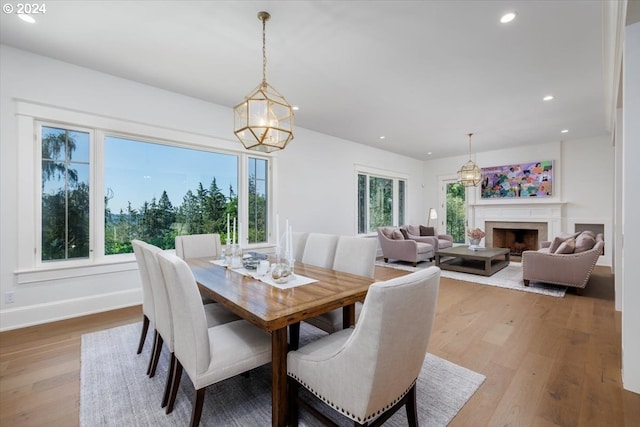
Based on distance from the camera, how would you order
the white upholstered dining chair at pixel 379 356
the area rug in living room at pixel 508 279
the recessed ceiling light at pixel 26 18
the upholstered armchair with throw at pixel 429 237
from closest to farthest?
the white upholstered dining chair at pixel 379 356 < the recessed ceiling light at pixel 26 18 < the area rug in living room at pixel 508 279 < the upholstered armchair with throw at pixel 429 237

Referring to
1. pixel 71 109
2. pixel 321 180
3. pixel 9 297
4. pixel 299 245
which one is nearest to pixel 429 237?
pixel 321 180

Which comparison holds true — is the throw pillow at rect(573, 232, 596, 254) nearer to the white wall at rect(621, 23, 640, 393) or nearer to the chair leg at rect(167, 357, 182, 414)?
the white wall at rect(621, 23, 640, 393)

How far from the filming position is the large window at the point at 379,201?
22.3 feet

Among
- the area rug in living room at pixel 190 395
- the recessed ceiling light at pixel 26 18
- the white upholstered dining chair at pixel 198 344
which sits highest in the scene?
the recessed ceiling light at pixel 26 18

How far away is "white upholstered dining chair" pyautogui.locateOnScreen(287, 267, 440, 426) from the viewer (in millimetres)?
1051

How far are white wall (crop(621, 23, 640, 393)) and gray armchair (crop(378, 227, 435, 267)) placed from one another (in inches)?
150

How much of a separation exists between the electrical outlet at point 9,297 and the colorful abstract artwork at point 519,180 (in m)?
8.79

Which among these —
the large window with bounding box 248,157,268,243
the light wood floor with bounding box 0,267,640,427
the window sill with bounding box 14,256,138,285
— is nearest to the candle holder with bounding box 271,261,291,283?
the light wood floor with bounding box 0,267,640,427

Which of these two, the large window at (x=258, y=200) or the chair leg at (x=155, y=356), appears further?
the large window at (x=258, y=200)

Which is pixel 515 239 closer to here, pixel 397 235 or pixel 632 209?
pixel 397 235

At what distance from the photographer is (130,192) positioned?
354 cm

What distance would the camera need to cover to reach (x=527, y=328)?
2822 millimetres

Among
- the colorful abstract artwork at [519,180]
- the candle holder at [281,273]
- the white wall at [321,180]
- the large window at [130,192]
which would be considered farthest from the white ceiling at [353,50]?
the colorful abstract artwork at [519,180]

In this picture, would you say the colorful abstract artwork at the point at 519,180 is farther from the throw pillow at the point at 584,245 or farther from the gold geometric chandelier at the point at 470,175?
the throw pillow at the point at 584,245
